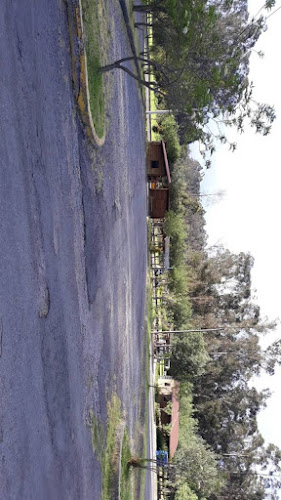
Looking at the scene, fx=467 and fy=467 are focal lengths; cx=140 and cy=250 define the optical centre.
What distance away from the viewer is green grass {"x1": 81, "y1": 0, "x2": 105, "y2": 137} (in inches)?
409

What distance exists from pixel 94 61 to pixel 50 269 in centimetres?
597

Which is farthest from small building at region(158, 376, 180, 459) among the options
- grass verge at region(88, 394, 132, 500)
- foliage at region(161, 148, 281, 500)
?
grass verge at region(88, 394, 132, 500)

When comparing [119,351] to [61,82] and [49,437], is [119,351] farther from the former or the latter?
[61,82]

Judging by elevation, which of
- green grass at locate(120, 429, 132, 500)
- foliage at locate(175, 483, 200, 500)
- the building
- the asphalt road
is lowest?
foliage at locate(175, 483, 200, 500)

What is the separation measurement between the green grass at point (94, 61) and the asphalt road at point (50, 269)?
801mm

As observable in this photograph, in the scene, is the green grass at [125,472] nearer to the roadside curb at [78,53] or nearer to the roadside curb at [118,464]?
the roadside curb at [118,464]

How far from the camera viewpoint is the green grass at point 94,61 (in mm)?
10398

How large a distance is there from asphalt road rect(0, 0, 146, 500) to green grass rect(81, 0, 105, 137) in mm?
801

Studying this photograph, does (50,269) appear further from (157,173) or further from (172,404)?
(172,404)

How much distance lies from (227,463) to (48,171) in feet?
122

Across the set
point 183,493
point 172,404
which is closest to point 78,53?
point 172,404

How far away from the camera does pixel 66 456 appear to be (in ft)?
26.3

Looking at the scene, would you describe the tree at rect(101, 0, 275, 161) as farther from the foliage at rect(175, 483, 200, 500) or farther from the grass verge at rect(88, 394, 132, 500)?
the foliage at rect(175, 483, 200, 500)

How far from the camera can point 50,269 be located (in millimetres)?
7422
